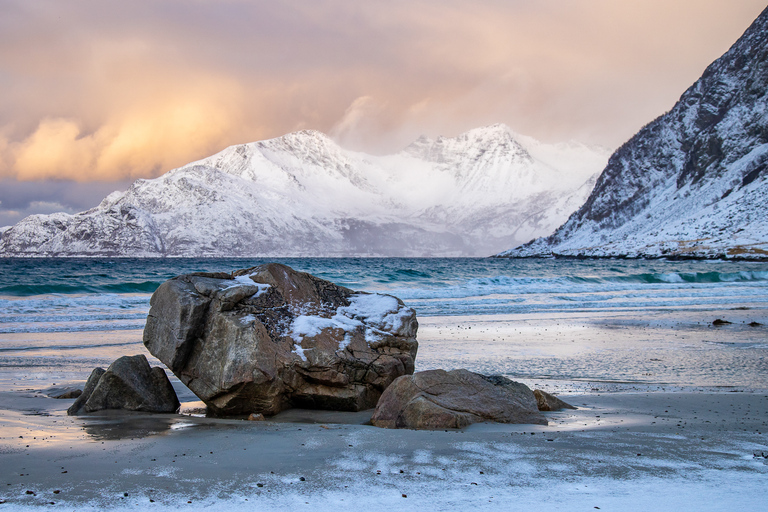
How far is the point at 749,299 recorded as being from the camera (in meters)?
31.2

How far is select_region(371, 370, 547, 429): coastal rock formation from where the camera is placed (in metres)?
6.95

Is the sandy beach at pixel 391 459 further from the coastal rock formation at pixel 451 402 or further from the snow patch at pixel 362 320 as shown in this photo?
the snow patch at pixel 362 320

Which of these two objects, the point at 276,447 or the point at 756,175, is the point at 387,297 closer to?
the point at 276,447

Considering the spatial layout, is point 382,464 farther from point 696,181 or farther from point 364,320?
point 696,181

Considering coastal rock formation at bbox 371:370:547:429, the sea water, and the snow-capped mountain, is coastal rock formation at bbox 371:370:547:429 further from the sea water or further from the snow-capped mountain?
the snow-capped mountain

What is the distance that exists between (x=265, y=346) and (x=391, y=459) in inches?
126

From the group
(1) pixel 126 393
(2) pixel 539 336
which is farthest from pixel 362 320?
(2) pixel 539 336

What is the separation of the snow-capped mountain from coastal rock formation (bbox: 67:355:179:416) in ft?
338

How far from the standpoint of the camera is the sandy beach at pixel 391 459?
4207mm

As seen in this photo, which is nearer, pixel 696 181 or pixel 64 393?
pixel 64 393

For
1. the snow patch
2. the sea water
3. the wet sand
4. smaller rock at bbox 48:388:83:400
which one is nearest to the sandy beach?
the wet sand

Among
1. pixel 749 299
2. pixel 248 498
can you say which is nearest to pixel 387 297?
pixel 248 498

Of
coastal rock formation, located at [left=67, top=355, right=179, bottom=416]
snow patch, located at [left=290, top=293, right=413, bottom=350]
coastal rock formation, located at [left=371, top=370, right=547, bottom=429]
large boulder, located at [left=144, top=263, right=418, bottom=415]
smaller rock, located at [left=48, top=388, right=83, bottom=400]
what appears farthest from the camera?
smaller rock, located at [left=48, top=388, right=83, bottom=400]

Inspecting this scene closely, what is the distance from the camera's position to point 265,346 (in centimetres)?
791
